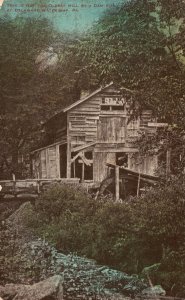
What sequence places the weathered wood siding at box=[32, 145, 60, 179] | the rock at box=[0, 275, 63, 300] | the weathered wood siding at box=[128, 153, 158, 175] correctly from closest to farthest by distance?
the rock at box=[0, 275, 63, 300] < the weathered wood siding at box=[128, 153, 158, 175] < the weathered wood siding at box=[32, 145, 60, 179]

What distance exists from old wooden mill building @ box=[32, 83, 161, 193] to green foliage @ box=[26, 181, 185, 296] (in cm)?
22

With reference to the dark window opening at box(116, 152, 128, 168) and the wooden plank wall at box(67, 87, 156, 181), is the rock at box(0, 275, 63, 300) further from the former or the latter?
the dark window opening at box(116, 152, 128, 168)

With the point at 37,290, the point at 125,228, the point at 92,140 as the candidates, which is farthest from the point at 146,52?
the point at 37,290

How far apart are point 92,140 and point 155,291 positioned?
1.41 m

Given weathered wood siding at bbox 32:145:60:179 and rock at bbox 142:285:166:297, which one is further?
weathered wood siding at bbox 32:145:60:179

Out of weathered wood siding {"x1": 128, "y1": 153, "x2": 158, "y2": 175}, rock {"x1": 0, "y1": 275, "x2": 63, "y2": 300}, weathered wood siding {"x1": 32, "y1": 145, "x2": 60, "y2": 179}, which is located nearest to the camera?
rock {"x1": 0, "y1": 275, "x2": 63, "y2": 300}

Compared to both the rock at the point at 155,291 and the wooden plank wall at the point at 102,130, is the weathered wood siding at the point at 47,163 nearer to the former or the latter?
the wooden plank wall at the point at 102,130

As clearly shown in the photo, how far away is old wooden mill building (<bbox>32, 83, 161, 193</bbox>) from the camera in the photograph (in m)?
5.75

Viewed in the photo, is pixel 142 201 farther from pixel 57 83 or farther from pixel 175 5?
pixel 175 5

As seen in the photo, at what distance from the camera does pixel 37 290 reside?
214 inches

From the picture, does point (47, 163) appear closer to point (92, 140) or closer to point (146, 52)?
point (92, 140)

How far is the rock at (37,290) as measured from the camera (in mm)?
5391

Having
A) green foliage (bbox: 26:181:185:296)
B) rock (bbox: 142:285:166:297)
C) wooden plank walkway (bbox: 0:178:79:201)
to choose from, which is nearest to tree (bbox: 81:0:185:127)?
green foliage (bbox: 26:181:185:296)

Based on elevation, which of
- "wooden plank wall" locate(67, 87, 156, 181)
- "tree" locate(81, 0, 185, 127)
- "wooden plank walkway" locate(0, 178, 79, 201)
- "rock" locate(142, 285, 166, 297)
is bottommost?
"rock" locate(142, 285, 166, 297)
